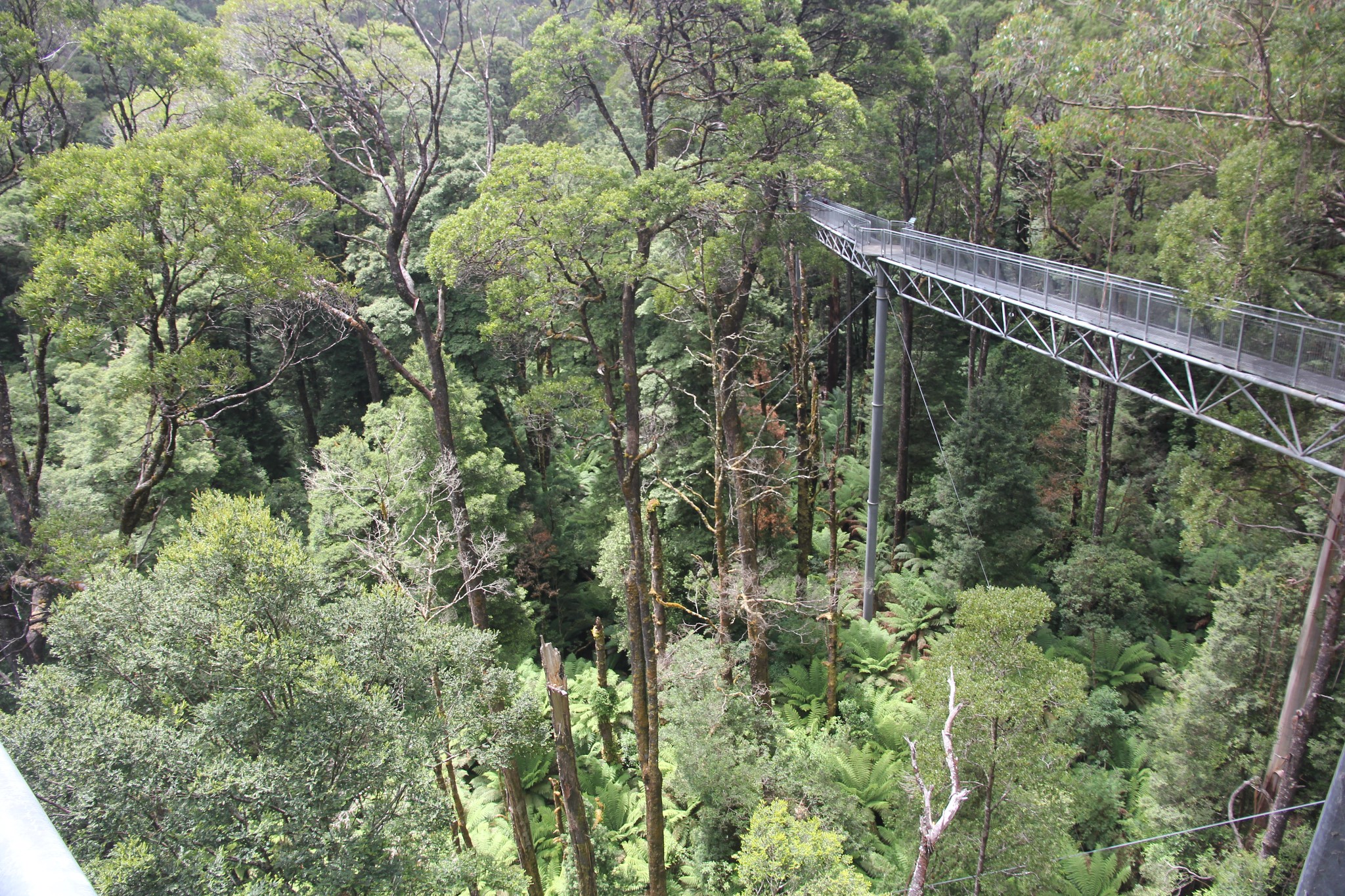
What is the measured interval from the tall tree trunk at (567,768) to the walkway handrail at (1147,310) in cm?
837

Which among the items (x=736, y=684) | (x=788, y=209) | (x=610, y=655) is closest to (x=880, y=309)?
(x=788, y=209)

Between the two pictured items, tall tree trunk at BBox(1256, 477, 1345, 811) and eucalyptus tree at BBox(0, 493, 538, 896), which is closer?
eucalyptus tree at BBox(0, 493, 538, 896)

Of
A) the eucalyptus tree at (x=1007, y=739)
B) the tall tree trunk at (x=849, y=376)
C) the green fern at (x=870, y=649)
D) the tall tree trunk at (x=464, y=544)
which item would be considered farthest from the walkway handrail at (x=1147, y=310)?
the tall tree trunk at (x=464, y=544)

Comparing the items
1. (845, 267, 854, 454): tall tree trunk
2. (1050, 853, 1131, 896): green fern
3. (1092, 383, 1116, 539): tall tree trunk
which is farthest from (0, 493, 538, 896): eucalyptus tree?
(845, 267, 854, 454): tall tree trunk

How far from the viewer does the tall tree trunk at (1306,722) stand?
916 cm

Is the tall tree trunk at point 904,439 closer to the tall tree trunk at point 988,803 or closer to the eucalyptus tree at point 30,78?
the tall tree trunk at point 988,803

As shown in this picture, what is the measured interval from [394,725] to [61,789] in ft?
7.69

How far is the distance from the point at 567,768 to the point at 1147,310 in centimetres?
937

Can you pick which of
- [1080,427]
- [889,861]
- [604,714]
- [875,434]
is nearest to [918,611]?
[875,434]

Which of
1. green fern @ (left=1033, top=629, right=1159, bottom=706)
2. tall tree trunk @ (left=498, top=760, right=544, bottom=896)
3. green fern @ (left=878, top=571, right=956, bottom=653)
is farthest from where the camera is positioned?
green fern @ (left=878, top=571, right=956, bottom=653)

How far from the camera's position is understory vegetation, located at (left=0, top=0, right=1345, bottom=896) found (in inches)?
266

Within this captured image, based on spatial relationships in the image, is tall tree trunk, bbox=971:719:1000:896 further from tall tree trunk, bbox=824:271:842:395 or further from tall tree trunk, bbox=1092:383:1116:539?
tall tree trunk, bbox=824:271:842:395

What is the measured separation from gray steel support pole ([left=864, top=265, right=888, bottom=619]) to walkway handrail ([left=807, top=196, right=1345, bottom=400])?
105 cm

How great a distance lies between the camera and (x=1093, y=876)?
11.2 m
